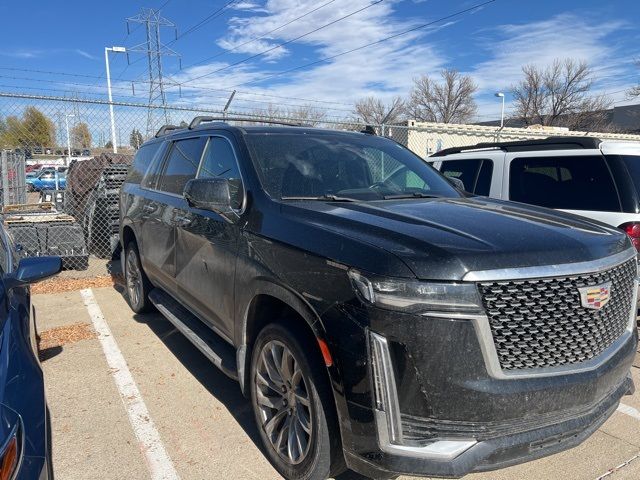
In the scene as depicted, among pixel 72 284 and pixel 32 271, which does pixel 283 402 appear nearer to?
pixel 32 271

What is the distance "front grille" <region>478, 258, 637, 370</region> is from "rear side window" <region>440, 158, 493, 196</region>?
384 cm

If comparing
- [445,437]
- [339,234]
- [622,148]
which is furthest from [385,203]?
[622,148]

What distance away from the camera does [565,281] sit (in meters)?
2.16

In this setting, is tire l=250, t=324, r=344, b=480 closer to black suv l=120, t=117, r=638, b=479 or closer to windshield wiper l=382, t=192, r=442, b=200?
black suv l=120, t=117, r=638, b=479

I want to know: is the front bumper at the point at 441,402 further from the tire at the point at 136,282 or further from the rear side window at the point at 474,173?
the rear side window at the point at 474,173

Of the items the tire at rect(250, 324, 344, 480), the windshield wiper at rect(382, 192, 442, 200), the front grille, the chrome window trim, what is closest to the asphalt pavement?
the tire at rect(250, 324, 344, 480)

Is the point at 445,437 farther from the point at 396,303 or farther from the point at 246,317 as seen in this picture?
the point at 246,317

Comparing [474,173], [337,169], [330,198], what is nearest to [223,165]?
[337,169]

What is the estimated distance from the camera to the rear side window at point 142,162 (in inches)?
214

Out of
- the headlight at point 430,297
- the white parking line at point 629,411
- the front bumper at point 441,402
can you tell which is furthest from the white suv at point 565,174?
the headlight at point 430,297

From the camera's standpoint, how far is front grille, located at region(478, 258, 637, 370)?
6.69 ft

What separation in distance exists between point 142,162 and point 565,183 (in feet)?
15.4

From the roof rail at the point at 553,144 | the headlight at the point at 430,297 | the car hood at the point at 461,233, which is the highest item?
the roof rail at the point at 553,144

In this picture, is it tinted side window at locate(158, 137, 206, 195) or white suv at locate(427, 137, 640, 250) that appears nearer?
tinted side window at locate(158, 137, 206, 195)
